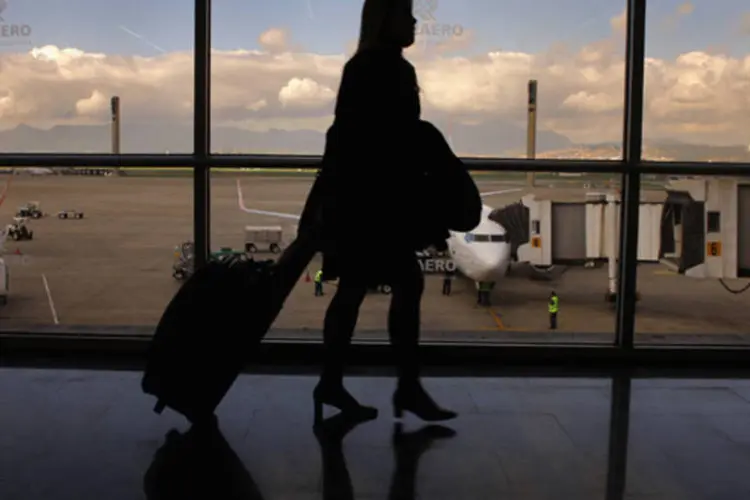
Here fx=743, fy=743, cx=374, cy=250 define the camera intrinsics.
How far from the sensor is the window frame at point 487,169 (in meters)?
3.51

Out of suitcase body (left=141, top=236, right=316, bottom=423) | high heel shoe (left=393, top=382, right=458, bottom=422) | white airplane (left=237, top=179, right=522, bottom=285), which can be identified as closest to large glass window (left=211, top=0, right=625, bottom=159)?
suitcase body (left=141, top=236, right=316, bottom=423)

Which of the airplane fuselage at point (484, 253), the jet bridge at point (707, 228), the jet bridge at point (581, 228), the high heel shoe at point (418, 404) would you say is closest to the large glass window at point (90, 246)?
the high heel shoe at point (418, 404)

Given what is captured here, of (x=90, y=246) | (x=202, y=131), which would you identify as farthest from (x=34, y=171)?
(x=90, y=246)

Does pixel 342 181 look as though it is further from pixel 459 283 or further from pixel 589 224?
pixel 459 283

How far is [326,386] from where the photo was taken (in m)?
2.66

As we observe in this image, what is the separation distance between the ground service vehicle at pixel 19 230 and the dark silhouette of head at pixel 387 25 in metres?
5.61

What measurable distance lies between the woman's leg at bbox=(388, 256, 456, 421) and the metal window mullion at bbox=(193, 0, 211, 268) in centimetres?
129

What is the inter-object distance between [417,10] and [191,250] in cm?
171

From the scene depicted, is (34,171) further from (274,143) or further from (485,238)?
(485,238)

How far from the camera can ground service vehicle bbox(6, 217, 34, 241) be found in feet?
23.6

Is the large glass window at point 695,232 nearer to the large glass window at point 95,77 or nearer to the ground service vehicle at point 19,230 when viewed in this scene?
the large glass window at point 95,77

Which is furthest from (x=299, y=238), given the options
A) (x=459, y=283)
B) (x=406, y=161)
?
(x=459, y=283)

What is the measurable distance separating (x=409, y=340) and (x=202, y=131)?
1.56m

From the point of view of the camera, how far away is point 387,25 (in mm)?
2521
